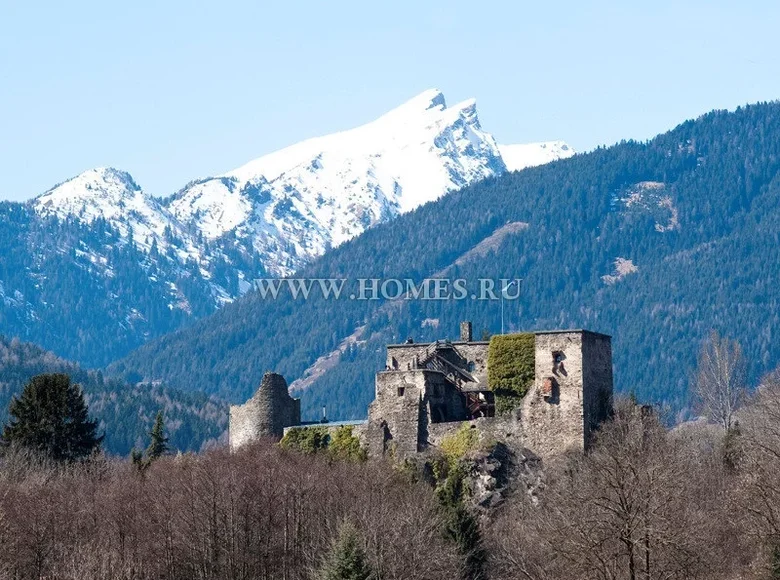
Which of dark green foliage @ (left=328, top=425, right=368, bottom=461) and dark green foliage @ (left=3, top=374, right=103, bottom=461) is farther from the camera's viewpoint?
dark green foliage @ (left=3, top=374, right=103, bottom=461)

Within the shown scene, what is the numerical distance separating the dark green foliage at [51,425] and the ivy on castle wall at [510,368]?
33.9 m

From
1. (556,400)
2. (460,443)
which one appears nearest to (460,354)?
(460,443)

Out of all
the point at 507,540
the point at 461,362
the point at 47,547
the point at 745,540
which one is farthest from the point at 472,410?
the point at 47,547

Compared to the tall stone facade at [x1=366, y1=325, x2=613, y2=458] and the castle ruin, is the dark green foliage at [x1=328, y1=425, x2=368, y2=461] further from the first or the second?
the tall stone facade at [x1=366, y1=325, x2=613, y2=458]

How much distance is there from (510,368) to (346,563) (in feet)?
107

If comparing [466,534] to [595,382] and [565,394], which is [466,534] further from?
[595,382]

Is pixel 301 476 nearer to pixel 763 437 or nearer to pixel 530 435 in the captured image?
pixel 530 435

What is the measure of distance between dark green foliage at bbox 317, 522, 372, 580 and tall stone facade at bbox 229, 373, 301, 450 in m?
40.9

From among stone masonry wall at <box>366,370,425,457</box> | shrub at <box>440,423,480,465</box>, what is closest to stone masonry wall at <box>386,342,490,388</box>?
stone masonry wall at <box>366,370,425,457</box>

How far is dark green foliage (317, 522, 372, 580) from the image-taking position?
80938mm

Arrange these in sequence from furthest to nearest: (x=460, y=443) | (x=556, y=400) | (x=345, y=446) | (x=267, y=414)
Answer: (x=267, y=414), (x=345, y=446), (x=460, y=443), (x=556, y=400)

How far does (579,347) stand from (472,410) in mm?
10129

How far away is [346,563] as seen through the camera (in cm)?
8119

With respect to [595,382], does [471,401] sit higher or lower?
lower
